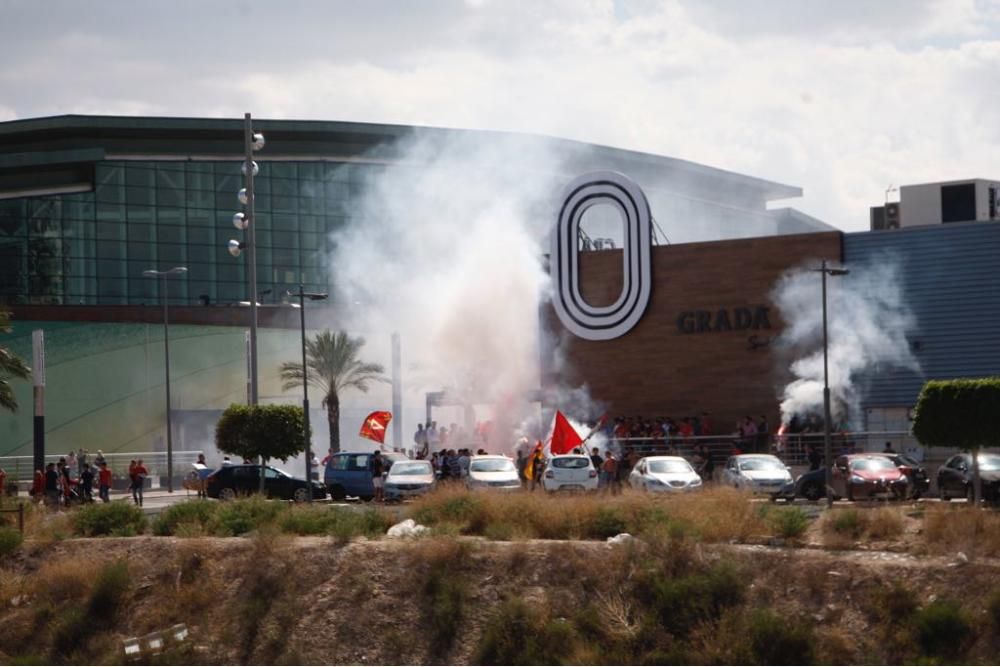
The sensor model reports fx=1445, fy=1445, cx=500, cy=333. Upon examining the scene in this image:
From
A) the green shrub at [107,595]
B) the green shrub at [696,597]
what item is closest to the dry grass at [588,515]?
the green shrub at [696,597]

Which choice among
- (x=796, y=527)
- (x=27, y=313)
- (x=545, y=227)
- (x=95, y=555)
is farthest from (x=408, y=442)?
(x=796, y=527)

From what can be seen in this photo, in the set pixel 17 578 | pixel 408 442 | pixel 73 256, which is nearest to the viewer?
pixel 17 578

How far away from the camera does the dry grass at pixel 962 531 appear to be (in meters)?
21.9

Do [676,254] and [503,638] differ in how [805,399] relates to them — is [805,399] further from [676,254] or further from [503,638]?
[503,638]

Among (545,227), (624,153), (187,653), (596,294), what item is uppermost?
(624,153)

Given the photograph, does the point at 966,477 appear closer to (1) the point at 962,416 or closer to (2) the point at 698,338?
(1) the point at 962,416

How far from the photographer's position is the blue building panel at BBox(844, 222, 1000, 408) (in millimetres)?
41969

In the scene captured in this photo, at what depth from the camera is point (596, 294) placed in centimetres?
4900

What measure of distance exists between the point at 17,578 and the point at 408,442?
123 ft

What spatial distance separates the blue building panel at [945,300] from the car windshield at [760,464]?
9.51m

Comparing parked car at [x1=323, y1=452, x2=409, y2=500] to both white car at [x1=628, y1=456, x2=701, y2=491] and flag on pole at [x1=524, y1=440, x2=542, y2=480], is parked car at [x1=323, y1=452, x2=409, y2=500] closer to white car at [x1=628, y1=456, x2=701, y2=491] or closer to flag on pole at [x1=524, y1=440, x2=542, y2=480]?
flag on pole at [x1=524, y1=440, x2=542, y2=480]

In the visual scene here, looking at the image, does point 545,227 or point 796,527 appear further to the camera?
point 545,227

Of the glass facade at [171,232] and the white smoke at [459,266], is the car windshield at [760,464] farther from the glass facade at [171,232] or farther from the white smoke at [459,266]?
the glass facade at [171,232]

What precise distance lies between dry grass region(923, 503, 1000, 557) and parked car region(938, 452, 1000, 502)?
7064 millimetres
